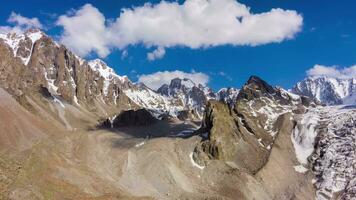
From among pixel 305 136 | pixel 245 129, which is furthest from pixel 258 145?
pixel 305 136

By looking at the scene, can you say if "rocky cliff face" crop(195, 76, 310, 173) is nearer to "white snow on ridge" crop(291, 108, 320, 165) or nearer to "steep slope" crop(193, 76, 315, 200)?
"steep slope" crop(193, 76, 315, 200)

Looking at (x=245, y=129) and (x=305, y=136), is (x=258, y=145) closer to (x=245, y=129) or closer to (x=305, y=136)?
(x=245, y=129)

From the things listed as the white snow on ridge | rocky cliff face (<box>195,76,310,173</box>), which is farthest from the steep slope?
the white snow on ridge

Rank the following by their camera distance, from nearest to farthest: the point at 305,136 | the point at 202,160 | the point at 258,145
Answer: the point at 202,160 < the point at 258,145 < the point at 305,136

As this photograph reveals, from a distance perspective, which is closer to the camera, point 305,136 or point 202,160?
point 202,160

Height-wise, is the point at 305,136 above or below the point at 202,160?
above

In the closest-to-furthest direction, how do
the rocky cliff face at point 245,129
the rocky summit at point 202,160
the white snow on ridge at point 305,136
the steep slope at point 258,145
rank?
the rocky summit at point 202,160 → the steep slope at point 258,145 → the rocky cliff face at point 245,129 → the white snow on ridge at point 305,136

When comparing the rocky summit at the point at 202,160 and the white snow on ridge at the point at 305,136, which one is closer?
the rocky summit at the point at 202,160

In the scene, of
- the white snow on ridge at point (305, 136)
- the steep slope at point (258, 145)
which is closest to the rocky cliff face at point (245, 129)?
the steep slope at point (258, 145)

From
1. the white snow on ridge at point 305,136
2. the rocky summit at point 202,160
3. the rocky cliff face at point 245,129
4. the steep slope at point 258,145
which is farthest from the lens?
the white snow on ridge at point 305,136

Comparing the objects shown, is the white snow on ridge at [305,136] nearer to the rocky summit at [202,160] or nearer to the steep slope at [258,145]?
the rocky summit at [202,160]
